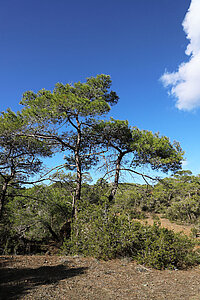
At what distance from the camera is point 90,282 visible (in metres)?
3.31

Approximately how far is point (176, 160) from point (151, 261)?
4.67m

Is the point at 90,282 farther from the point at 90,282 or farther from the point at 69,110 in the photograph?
the point at 69,110

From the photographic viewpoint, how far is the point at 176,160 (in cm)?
795

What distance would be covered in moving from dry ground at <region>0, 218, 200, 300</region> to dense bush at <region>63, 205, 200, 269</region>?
0.42 metres

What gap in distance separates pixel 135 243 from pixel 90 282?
2.39 m

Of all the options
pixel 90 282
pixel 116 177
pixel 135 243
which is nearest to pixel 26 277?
pixel 90 282

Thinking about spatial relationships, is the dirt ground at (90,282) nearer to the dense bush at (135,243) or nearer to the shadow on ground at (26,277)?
the shadow on ground at (26,277)

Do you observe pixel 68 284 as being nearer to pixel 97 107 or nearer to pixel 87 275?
pixel 87 275

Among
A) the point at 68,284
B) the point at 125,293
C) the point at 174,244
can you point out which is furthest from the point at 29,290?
the point at 174,244

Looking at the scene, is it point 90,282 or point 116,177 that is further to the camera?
point 116,177

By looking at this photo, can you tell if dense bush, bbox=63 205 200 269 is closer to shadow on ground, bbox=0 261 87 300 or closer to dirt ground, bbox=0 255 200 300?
dirt ground, bbox=0 255 200 300

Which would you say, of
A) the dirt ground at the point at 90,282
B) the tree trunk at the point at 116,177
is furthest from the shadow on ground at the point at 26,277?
the tree trunk at the point at 116,177

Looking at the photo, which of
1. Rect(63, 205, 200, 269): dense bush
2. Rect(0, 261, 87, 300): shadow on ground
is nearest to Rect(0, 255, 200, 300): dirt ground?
Rect(0, 261, 87, 300): shadow on ground

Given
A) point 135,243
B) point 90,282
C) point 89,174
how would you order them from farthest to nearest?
Answer: point 89,174, point 135,243, point 90,282
